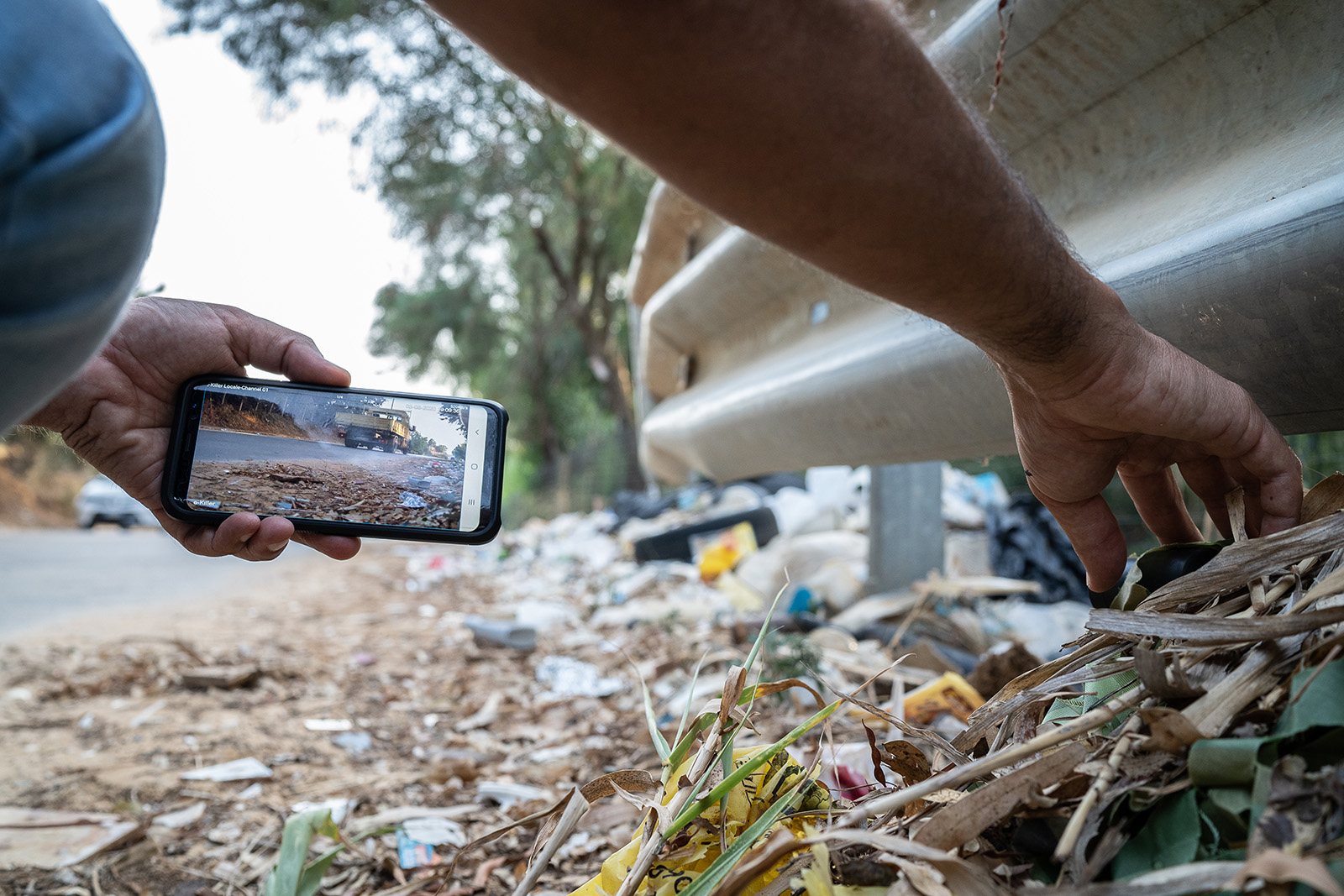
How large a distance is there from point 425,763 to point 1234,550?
7.13 feet

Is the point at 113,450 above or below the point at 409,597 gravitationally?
above

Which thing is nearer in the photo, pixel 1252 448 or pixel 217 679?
pixel 1252 448

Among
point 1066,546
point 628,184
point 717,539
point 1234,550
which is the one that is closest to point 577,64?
point 1234,550

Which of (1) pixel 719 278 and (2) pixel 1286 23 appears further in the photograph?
(1) pixel 719 278

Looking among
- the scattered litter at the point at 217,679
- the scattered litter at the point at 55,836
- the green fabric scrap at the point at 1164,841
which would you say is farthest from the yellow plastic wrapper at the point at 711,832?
the scattered litter at the point at 217,679

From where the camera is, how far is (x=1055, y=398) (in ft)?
3.51

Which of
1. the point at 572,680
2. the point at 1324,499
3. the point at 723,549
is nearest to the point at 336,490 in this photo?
the point at 1324,499

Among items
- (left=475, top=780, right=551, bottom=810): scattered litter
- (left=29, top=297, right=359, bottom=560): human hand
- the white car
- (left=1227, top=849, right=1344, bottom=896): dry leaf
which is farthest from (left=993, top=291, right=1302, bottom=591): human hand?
the white car

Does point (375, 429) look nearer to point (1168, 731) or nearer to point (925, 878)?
point (925, 878)

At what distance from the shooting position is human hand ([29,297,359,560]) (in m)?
1.48

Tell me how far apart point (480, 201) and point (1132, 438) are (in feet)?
43.0

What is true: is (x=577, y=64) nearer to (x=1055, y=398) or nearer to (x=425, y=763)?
(x=1055, y=398)

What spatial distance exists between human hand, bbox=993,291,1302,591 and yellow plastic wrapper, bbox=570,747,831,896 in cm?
60

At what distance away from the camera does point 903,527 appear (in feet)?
12.6
